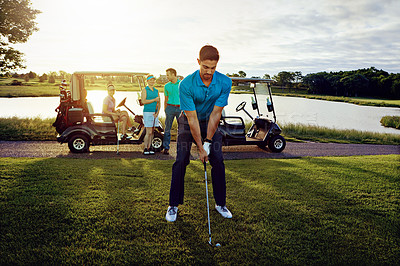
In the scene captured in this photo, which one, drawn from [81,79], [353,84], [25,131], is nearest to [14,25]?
[25,131]

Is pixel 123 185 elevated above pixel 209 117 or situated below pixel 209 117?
below

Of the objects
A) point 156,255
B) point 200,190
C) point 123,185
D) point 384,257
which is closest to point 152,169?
point 123,185

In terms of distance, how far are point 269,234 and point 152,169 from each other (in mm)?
3275

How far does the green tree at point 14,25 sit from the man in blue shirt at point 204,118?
18995 mm

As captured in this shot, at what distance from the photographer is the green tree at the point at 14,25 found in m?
17.0

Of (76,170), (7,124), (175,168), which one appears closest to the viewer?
(175,168)

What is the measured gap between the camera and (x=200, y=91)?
132 inches

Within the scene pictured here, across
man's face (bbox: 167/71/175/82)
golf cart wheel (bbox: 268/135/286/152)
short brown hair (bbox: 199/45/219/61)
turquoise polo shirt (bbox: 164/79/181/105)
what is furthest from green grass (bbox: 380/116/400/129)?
short brown hair (bbox: 199/45/219/61)

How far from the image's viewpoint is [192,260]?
268 centimetres

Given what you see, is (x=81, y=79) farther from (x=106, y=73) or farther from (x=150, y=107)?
(x=150, y=107)

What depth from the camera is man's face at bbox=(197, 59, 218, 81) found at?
10.3 ft

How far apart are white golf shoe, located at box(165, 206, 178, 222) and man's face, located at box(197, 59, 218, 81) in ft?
5.54

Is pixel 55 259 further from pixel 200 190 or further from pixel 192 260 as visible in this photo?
pixel 200 190

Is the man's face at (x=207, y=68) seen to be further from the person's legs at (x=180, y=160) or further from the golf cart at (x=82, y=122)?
the golf cart at (x=82, y=122)
